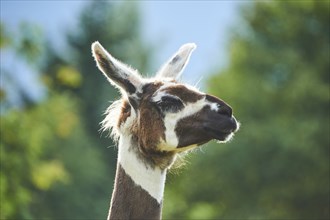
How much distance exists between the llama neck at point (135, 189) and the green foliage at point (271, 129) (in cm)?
3212

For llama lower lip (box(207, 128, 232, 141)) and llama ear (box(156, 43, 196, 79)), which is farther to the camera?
llama ear (box(156, 43, 196, 79))

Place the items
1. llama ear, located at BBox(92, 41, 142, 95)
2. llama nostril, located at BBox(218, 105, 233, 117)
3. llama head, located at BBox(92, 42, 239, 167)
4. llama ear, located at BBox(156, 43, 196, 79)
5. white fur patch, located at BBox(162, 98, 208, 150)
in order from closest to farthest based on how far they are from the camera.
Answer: llama nostril, located at BBox(218, 105, 233, 117)
llama head, located at BBox(92, 42, 239, 167)
white fur patch, located at BBox(162, 98, 208, 150)
llama ear, located at BBox(92, 41, 142, 95)
llama ear, located at BBox(156, 43, 196, 79)

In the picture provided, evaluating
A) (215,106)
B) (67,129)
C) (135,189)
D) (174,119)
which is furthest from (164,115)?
(67,129)

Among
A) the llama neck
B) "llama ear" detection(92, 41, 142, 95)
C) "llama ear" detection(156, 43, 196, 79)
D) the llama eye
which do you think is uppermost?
"llama ear" detection(156, 43, 196, 79)

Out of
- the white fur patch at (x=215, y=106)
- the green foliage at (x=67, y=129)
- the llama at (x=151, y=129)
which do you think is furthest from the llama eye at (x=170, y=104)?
the green foliage at (x=67, y=129)

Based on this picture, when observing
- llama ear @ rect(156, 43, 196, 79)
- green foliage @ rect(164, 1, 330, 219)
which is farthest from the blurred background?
llama ear @ rect(156, 43, 196, 79)

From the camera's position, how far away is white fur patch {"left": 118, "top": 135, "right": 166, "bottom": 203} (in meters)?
8.07

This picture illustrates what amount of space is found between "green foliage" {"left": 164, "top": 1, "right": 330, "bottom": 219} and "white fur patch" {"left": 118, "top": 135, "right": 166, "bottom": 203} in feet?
105

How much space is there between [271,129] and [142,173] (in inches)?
1481

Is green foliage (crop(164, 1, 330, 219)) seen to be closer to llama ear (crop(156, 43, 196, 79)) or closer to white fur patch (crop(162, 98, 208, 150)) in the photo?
llama ear (crop(156, 43, 196, 79))

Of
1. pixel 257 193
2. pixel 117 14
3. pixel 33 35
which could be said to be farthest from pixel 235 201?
pixel 33 35

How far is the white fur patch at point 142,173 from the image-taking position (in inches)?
318

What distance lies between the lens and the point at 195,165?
49.1 metres

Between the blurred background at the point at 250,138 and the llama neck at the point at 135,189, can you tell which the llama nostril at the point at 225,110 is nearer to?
the llama neck at the point at 135,189
